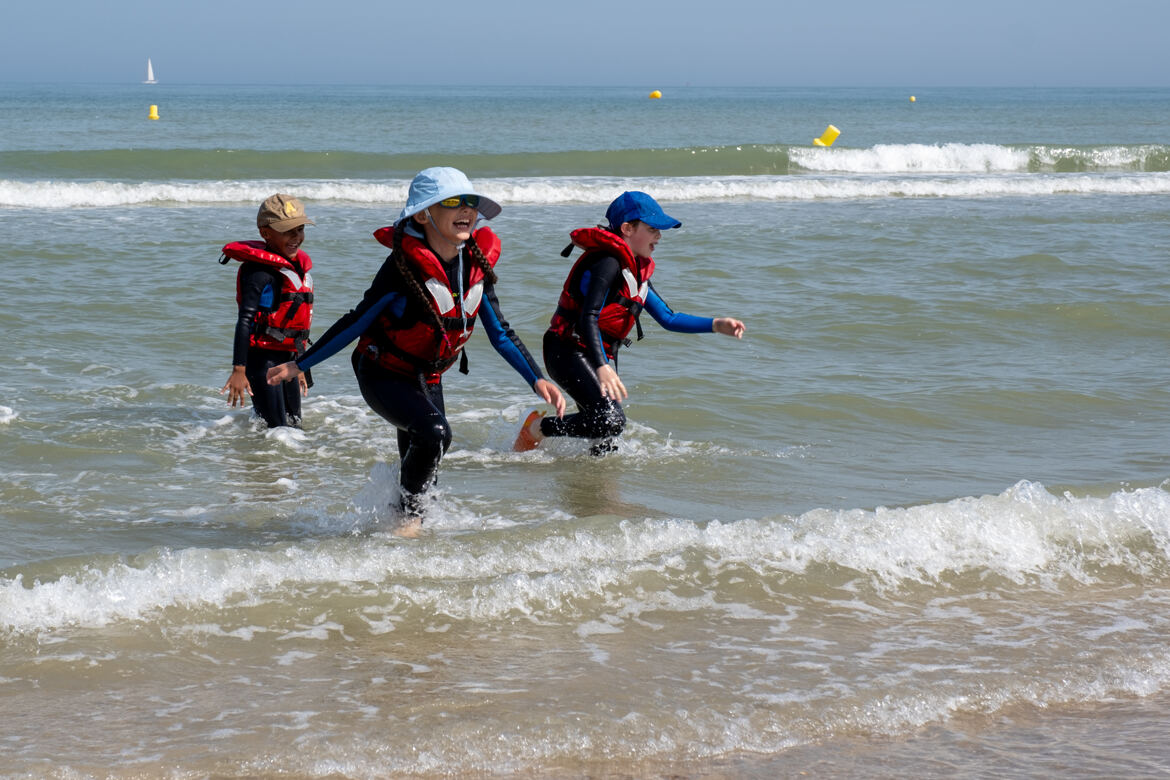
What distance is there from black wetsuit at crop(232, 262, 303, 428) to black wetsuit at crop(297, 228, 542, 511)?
1.52 m

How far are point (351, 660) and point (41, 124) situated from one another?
143 feet

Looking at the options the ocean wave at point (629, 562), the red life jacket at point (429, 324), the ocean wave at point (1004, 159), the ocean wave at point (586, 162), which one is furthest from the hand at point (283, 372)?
the ocean wave at point (1004, 159)

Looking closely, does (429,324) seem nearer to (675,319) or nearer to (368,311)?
(368,311)

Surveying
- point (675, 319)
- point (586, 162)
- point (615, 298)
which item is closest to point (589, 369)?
point (615, 298)

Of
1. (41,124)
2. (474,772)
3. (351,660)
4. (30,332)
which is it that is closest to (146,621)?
(351,660)

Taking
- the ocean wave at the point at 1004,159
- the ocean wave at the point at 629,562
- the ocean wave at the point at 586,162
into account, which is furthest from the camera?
the ocean wave at the point at 1004,159

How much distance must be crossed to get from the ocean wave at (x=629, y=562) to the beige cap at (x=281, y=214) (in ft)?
7.02

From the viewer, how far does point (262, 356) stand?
7.18 metres

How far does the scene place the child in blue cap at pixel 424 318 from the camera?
16.2 ft

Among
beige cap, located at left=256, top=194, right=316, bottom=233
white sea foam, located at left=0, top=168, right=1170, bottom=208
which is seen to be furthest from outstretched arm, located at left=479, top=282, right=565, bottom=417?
white sea foam, located at left=0, top=168, right=1170, bottom=208

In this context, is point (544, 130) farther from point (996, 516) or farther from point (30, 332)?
point (996, 516)

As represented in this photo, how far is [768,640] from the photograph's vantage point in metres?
4.61

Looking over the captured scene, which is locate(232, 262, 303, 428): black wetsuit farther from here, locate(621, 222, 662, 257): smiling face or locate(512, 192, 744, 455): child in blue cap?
locate(621, 222, 662, 257): smiling face

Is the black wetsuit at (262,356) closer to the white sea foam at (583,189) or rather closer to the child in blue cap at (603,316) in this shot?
the child in blue cap at (603,316)
